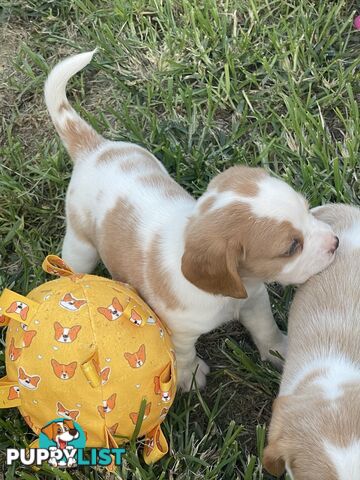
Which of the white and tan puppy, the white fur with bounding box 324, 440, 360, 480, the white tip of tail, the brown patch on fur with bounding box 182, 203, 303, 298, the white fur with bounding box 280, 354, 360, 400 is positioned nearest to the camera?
the white fur with bounding box 324, 440, 360, 480

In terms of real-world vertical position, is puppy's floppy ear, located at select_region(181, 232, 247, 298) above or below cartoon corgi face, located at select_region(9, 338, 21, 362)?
above

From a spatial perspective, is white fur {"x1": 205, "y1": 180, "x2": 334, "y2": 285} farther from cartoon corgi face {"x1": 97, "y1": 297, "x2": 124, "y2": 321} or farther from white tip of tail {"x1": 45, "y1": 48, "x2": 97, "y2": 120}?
white tip of tail {"x1": 45, "y1": 48, "x2": 97, "y2": 120}

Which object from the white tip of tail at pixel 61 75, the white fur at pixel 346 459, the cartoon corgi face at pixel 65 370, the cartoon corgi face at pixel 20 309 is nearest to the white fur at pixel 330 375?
the white fur at pixel 346 459

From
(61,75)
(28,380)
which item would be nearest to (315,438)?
(28,380)

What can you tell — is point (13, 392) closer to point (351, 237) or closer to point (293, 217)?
point (293, 217)

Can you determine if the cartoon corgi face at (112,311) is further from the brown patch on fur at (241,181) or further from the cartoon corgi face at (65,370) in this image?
the brown patch on fur at (241,181)

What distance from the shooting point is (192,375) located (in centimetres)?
371

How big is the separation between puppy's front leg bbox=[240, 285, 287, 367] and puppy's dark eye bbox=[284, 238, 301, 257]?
0.51 m

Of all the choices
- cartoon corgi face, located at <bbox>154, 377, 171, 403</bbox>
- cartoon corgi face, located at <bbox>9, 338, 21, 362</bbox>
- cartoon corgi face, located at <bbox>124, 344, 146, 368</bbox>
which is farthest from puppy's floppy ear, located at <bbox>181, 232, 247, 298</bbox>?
cartoon corgi face, located at <bbox>9, 338, 21, 362</bbox>

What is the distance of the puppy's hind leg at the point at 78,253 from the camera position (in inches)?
153

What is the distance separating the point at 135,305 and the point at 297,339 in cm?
77

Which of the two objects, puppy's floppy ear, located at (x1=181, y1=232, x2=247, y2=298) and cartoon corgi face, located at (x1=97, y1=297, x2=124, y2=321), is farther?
cartoon corgi face, located at (x1=97, y1=297, x2=124, y2=321)

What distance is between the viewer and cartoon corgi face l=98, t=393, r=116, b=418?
3.09 m

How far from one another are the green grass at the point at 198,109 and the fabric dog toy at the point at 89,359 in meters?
0.45
